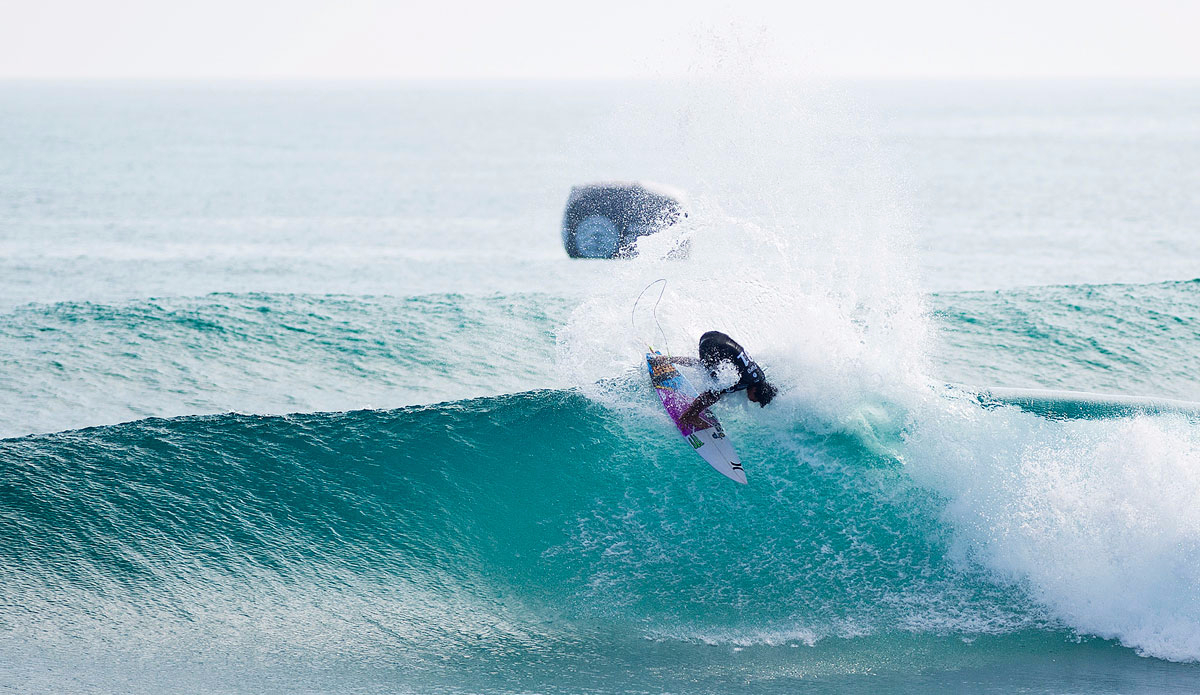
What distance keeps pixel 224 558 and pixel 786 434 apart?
19.9ft

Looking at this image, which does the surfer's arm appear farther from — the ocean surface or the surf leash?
the surf leash

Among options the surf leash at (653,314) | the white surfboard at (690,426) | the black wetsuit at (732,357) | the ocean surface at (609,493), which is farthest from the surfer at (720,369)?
the surf leash at (653,314)

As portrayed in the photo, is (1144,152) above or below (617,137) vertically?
above

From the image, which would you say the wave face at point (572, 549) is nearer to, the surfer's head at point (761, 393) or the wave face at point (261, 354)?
the surfer's head at point (761, 393)

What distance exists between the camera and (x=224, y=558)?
1048 cm

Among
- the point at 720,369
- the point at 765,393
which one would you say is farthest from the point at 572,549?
the point at 765,393

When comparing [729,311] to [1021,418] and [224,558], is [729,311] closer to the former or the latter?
[1021,418]

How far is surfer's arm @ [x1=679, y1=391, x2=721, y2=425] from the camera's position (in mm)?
11227

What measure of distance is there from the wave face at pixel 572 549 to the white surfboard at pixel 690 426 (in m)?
0.24

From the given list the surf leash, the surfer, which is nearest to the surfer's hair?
the surfer

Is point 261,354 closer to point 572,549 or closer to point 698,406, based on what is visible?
point 572,549

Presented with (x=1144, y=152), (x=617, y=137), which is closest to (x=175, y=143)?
(x=617, y=137)

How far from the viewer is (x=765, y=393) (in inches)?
454

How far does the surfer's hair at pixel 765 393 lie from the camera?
11477 mm
